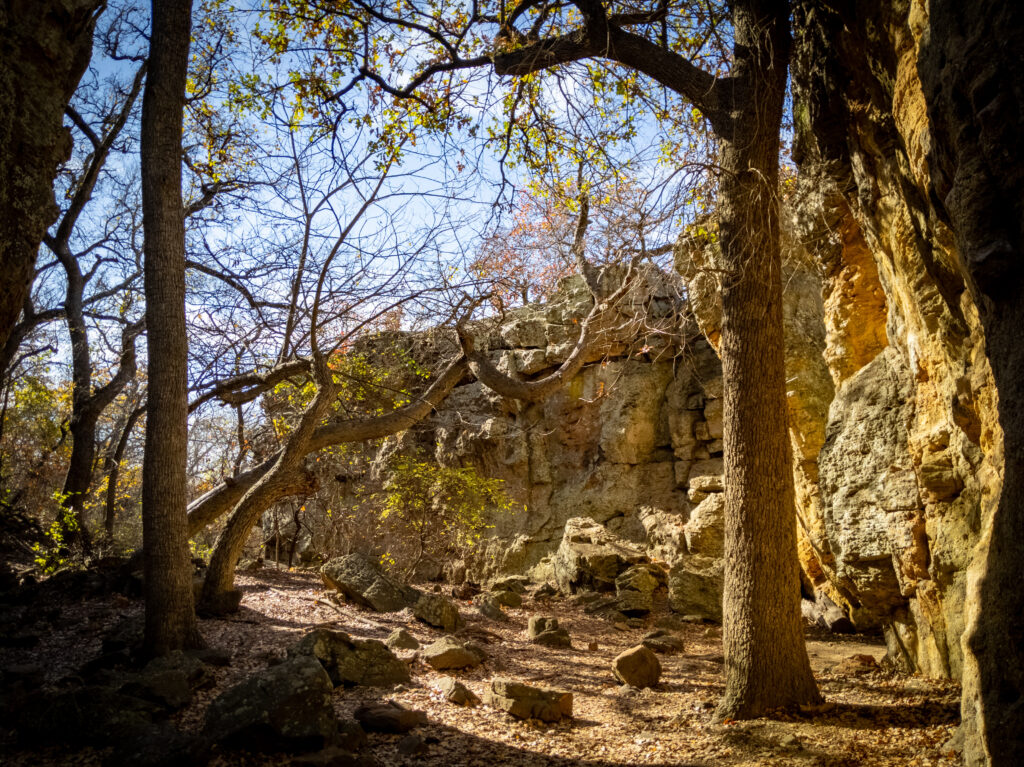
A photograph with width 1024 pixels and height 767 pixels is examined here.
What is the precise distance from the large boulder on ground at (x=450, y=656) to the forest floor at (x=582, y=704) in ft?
0.40

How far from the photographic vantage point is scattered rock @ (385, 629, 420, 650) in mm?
6812

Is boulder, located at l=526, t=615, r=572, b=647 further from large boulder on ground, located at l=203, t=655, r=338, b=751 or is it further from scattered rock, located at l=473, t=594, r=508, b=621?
large boulder on ground, located at l=203, t=655, r=338, b=751

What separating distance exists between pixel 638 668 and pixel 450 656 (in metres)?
1.91

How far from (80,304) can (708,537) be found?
11.4m

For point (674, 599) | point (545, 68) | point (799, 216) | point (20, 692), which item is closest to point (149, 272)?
point (20, 692)

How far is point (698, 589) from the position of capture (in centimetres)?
1056

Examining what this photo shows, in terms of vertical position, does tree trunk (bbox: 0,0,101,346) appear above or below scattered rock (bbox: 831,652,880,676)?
above

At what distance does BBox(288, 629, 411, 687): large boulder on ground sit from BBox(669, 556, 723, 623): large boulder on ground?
6001 millimetres

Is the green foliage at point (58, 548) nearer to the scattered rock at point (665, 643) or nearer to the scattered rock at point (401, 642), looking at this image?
the scattered rock at point (401, 642)

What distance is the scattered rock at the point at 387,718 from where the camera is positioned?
4.59m

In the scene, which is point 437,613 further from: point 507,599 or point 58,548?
point 58,548

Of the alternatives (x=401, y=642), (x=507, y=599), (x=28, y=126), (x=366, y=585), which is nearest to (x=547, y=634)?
(x=401, y=642)

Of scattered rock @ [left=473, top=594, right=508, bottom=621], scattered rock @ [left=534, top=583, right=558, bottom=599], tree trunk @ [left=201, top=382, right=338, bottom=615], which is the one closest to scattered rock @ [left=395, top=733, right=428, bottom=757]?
tree trunk @ [left=201, top=382, right=338, bottom=615]

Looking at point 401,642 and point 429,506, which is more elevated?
point 429,506
